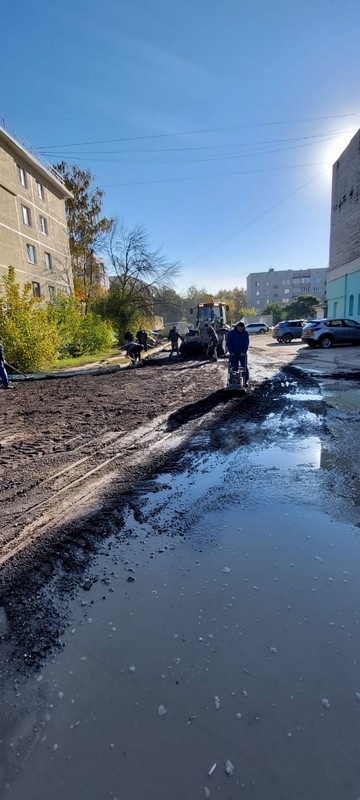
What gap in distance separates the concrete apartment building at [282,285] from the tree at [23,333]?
99.3m

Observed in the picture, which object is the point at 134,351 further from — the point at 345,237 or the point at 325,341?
the point at 345,237

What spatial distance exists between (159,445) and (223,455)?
1.09 metres

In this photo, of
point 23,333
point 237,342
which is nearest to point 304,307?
point 23,333

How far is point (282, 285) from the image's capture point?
107312mm

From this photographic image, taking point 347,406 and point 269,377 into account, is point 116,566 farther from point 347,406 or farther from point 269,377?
point 269,377

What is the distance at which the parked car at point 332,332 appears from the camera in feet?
69.9

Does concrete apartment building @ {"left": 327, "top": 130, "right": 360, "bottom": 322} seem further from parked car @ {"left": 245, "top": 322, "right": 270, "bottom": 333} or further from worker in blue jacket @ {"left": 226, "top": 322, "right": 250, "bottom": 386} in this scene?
worker in blue jacket @ {"left": 226, "top": 322, "right": 250, "bottom": 386}

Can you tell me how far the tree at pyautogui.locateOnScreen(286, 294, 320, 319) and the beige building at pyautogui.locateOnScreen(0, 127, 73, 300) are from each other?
48.9 metres

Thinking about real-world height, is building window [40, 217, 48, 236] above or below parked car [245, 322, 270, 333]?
above

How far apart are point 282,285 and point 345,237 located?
82.5 m

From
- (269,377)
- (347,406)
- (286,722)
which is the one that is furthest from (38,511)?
(269,377)

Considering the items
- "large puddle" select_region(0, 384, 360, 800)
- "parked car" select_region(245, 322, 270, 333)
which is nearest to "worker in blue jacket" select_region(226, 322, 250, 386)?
"large puddle" select_region(0, 384, 360, 800)

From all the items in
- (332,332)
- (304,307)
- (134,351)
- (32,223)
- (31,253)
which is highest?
(32,223)

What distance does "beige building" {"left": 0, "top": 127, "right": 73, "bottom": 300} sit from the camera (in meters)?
20.9
